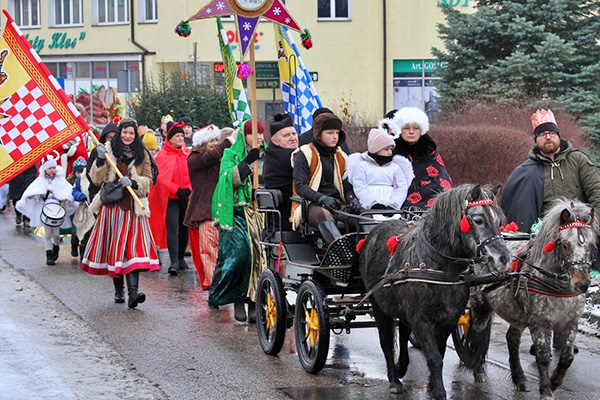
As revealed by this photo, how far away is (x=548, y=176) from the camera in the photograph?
8.79 metres

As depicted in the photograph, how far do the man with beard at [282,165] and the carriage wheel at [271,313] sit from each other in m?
0.57

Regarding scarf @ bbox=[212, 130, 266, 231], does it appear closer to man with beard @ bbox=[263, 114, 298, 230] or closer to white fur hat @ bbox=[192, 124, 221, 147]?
man with beard @ bbox=[263, 114, 298, 230]

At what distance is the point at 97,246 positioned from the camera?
37.7 feet

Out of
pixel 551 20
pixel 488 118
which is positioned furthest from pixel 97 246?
pixel 551 20

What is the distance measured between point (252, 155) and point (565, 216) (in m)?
3.91

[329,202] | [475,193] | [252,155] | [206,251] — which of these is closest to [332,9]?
[206,251]

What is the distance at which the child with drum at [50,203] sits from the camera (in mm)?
15203

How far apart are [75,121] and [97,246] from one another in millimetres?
1468

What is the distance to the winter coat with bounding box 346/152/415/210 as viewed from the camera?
26.7 feet

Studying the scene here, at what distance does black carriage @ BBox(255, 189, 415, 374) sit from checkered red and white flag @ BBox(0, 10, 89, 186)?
11.0 feet

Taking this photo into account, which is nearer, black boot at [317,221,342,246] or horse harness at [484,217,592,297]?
horse harness at [484,217,592,297]

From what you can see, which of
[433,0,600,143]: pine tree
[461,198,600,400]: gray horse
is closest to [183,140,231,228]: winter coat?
[461,198,600,400]: gray horse

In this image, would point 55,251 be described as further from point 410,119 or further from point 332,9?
point 332,9

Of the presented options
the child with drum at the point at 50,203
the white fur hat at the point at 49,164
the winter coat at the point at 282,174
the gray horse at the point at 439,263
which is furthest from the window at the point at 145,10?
the gray horse at the point at 439,263
